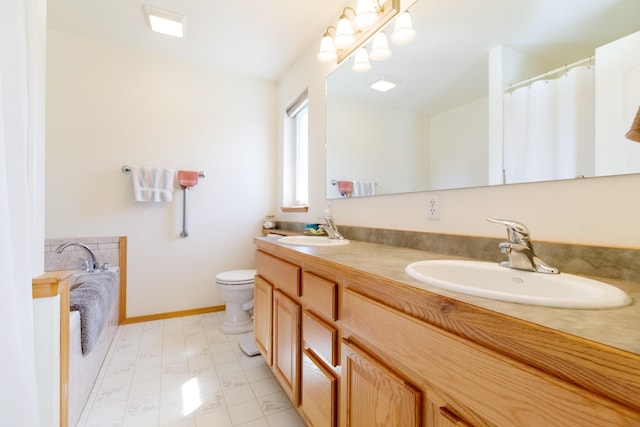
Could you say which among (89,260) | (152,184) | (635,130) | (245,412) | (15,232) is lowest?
(245,412)

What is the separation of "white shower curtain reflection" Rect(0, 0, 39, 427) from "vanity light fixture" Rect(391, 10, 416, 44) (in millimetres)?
1355

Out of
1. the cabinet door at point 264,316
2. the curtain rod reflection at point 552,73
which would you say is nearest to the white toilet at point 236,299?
the cabinet door at point 264,316

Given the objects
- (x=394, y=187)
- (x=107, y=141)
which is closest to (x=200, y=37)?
(x=107, y=141)

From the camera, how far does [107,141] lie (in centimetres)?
225

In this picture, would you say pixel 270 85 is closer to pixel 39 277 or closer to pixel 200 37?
pixel 200 37

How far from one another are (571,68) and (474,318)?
83 centimetres

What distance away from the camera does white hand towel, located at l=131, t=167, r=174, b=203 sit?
2.25 meters

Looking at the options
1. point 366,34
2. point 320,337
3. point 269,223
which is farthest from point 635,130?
point 269,223

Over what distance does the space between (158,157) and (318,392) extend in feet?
7.72

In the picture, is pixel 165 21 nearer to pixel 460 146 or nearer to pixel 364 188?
pixel 364 188

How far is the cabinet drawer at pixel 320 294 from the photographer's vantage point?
0.88 m

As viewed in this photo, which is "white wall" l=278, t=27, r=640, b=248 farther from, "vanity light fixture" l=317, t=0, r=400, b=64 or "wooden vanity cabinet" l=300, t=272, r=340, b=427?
"vanity light fixture" l=317, t=0, r=400, b=64

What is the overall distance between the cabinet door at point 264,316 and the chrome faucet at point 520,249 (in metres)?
1.10

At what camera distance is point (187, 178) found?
244cm
